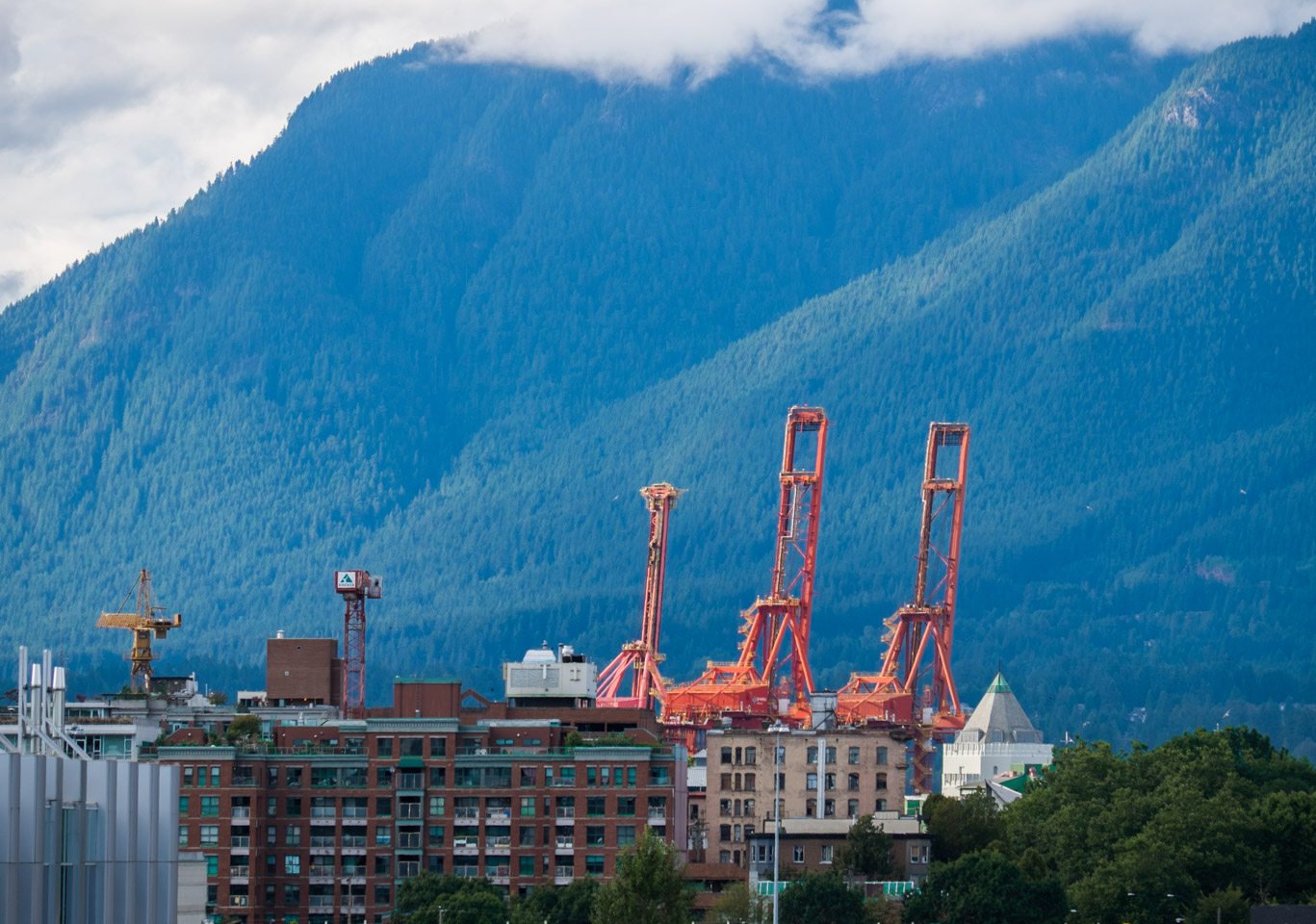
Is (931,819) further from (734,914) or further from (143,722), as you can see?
(143,722)

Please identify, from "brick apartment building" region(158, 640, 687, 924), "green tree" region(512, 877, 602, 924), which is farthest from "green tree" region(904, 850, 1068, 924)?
"brick apartment building" region(158, 640, 687, 924)

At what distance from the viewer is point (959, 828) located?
166m

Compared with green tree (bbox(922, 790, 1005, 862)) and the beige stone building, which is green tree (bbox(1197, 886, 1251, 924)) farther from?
the beige stone building

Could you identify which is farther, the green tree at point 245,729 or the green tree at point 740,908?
the green tree at point 245,729

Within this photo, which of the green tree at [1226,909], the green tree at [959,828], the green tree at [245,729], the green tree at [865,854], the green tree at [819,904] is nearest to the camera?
the green tree at [819,904]

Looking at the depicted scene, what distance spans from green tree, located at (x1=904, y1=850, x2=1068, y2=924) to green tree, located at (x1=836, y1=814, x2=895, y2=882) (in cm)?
1002

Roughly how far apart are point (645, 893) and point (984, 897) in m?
27.4

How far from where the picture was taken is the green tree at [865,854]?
150 meters

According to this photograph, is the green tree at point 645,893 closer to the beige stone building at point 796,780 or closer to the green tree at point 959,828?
the green tree at point 959,828

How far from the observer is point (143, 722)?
610ft

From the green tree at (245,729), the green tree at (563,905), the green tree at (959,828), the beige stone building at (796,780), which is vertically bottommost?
the green tree at (563,905)

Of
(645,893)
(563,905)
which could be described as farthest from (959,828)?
(645,893)

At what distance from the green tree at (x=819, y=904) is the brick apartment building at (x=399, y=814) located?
15964 mm

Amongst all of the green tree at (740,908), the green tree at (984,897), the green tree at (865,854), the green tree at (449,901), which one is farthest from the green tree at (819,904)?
the green tree at (449,901)
